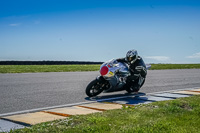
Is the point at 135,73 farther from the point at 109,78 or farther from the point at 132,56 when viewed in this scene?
the point at 109,78

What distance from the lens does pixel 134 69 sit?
29.6 feet

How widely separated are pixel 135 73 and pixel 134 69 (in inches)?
4.9

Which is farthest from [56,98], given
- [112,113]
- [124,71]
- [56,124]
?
[56,124]

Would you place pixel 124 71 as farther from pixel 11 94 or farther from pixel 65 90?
pixel 11 94

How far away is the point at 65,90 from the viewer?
33.0 ft

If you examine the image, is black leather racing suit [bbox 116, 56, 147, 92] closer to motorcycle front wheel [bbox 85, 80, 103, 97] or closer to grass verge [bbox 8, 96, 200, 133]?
motorcycle front wheel [bbox 85, 80, 103, 97]

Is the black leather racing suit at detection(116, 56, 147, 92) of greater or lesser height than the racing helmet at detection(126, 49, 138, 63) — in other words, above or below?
below

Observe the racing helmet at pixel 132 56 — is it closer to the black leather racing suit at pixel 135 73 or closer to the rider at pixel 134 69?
the rider at pixel 134 69

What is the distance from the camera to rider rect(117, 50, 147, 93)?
885 cm

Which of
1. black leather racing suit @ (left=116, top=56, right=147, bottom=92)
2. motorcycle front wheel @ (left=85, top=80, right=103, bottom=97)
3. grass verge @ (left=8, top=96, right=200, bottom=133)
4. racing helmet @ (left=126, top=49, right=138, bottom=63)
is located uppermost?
racing helmet @ (left=126, top=49, right=138, bottom=63)

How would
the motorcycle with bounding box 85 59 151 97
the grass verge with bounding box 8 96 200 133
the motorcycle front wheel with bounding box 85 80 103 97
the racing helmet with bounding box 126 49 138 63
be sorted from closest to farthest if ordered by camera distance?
the grass verge with bounding box 8 96 200 133, the motorcycle with bounding box 85 59 151 97, the motorcycle front wheel with bounding box 85 80 103 97, the racing helmet with bounding box 126 49 138 63

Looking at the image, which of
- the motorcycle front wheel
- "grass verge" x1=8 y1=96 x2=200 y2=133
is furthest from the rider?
"grass verge" x1=8 y1=96 x2=200 y2=133

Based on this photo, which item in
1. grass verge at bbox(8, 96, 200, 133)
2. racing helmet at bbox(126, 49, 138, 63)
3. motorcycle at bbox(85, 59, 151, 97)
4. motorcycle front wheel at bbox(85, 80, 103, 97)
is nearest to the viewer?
grass verge at bbox(8, 96, 200, 133)

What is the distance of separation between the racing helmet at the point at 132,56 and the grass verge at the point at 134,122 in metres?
2.57
